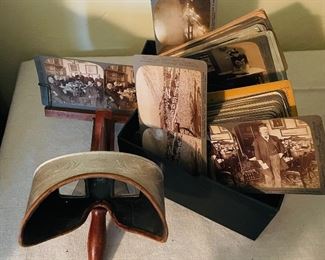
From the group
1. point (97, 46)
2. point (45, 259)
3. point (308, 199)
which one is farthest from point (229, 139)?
point (97, 46)

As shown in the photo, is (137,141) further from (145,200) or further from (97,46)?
(97,46)

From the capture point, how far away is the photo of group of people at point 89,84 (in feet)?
2.07

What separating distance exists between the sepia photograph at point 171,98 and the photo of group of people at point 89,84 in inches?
4.0

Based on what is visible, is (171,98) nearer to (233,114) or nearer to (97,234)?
(233,114)

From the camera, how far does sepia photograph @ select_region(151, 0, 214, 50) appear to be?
599 millimetres

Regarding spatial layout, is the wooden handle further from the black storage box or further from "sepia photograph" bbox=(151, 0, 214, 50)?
"sepia photograph" bbox=(151, 0, 214, 50)

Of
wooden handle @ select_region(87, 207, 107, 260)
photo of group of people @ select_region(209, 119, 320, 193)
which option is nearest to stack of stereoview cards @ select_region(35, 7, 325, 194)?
photo of group of people @ select_region(209, 119, 320, 193)

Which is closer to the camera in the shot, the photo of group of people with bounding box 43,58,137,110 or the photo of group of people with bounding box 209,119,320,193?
the photo of group of people with bounding box 209,119,320,193

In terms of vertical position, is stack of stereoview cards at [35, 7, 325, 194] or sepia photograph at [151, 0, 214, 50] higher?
sepia photograph at [151, 0, 214, 50]

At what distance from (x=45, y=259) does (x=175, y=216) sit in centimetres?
17

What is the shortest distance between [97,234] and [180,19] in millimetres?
298

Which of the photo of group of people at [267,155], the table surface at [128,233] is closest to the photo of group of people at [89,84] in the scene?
the table surface at [128,233]

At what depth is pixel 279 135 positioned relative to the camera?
521 millimetres

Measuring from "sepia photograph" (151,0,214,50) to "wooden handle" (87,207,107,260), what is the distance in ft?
0.80
